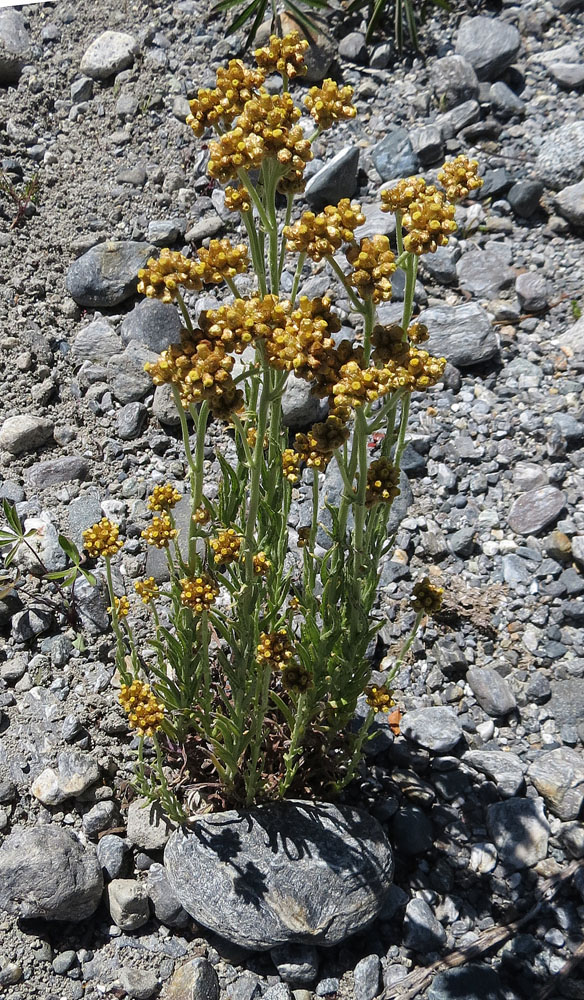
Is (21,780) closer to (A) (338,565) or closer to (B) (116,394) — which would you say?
(A) (338,565)

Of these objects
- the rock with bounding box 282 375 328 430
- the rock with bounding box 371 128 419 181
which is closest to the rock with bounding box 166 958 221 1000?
the rock with bounding box 282 375 328 430

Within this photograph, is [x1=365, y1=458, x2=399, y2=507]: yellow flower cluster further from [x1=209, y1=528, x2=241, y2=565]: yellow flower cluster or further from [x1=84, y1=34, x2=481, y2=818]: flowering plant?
[x1=209, y1=528, x2=241, y2=565]: yellow flower cluster

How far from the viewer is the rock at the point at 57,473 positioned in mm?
3812

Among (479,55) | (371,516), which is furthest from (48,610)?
(479,55)

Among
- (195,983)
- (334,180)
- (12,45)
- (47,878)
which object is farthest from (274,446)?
(12,45)

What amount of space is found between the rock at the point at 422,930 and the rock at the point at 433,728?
52cm

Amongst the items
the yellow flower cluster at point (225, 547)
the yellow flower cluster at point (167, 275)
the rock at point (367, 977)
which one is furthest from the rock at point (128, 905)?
the yellow flower cluster at point (167, 275)

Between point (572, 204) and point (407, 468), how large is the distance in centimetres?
181

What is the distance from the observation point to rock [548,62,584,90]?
502 cm

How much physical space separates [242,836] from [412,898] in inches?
23.2

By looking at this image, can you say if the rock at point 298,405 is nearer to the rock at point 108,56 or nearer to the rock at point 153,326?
the rock at point 153,326

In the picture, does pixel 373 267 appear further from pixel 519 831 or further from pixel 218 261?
pixel 519 831

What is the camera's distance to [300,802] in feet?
8.80

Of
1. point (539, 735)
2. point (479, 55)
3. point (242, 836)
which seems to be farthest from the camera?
point (479, 55)
